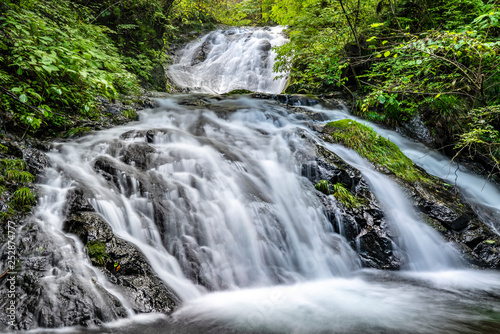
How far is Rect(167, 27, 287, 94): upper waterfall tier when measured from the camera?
541 inches

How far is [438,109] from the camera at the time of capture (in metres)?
7.41

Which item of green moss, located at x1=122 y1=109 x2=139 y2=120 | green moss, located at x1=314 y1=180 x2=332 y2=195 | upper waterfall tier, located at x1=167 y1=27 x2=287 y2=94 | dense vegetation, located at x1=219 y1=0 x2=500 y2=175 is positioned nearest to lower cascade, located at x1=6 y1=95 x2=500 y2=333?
green moss, located at x1=314 y1=180 x2=332 y2=195

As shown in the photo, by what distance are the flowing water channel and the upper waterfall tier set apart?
28.4 feet

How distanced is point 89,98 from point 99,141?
0.74 m

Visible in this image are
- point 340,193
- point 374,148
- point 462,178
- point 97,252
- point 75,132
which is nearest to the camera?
point 97,252

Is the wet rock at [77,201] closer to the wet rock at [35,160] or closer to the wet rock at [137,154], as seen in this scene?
the wet rock at [35,160]

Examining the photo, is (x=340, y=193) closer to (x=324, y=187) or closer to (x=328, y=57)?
(x=324, y=187)

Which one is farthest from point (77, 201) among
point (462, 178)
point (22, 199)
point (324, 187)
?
point (462, 178)

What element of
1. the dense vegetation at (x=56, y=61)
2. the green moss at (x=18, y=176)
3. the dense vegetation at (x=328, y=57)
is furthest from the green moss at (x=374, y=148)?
the green moss at (x=18, y=176)

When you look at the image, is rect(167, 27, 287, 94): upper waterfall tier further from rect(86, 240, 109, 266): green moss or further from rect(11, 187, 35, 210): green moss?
rect(86, 240, 109, 266): green moss

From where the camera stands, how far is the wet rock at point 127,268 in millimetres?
2418

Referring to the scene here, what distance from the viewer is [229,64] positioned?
1540cm

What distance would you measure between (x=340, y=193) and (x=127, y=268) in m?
3.34

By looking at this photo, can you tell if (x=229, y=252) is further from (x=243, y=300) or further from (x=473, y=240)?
(x=473, y=240)
